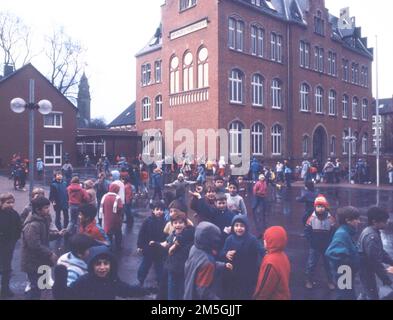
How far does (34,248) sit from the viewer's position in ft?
16.3

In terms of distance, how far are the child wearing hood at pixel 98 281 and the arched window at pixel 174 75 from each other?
2690 centimetres

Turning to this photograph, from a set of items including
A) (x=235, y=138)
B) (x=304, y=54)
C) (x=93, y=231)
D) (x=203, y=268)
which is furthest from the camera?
(x=304, y=54)

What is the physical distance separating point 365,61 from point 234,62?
18977 millimetres

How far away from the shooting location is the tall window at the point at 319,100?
1358 inches

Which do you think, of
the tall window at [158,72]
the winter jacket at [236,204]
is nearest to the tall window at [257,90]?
the tall window at [158,72]

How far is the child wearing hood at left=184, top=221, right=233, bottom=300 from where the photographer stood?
3.86 m

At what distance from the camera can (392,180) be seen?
2441cm

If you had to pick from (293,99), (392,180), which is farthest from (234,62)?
(392,180)

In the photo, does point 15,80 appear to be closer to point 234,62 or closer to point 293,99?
point 234,62

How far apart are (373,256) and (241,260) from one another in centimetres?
139

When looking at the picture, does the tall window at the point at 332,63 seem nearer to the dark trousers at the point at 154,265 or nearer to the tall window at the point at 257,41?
the tall window at the point at 257,41

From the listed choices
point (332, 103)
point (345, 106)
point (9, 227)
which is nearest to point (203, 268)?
point (9, 227)

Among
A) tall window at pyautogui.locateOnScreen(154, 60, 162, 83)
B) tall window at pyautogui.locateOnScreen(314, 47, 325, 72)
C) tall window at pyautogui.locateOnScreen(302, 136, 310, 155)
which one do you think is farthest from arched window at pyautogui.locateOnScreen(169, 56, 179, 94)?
tall window at pyautogui.locateOnScreen(314, 47, 325, 72)

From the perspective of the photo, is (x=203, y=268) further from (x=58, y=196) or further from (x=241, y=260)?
(x=58, y=196)
